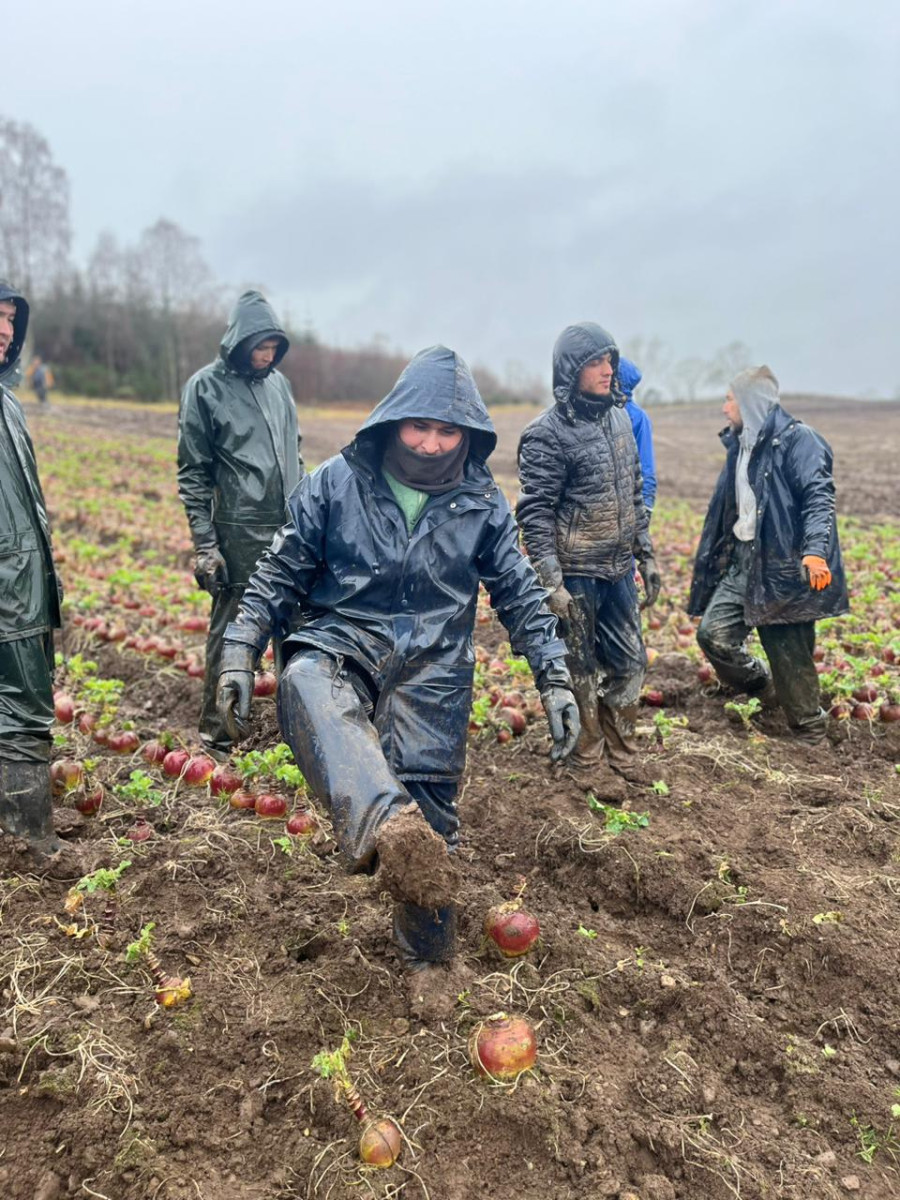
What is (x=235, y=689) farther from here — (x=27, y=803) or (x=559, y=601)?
(x=559, y=601)

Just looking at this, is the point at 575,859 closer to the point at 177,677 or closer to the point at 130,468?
the point at 177,677

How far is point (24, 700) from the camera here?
3.82 m

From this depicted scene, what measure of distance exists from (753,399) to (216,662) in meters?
3.57

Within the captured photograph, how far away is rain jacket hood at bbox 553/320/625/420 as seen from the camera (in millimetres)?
4770

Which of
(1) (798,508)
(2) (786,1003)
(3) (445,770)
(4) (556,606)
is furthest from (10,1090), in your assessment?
(1) (798,508)

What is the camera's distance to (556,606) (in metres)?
4.77

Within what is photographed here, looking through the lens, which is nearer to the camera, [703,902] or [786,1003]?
[786,1003]

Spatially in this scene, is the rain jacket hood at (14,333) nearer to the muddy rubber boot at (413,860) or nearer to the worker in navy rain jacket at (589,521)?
the worker in navy rain jacket at (589,521)

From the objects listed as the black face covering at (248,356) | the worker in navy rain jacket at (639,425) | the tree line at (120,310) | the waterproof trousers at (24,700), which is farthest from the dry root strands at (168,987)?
the tree line at (120,310)

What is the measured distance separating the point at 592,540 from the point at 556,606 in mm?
443

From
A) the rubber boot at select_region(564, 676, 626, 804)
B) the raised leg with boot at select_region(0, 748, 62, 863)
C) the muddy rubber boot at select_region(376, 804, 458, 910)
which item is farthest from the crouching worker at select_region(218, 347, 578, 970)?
the rubber boot at select_region(564, 676, 626, 804)

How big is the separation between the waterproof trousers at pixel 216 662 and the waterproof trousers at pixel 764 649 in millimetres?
2930

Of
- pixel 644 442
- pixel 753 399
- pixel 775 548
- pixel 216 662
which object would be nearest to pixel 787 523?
pixel 775 548

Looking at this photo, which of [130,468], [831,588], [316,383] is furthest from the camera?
[316,383]
